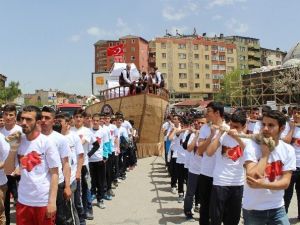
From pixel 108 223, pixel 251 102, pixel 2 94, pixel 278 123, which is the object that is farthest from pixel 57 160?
pixel 2 94

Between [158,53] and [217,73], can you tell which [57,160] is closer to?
[158,53]

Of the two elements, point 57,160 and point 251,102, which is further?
point 251,102

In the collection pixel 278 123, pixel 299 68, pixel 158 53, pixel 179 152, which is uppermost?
pixel 158 53

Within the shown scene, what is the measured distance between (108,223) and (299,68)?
45.3 metres

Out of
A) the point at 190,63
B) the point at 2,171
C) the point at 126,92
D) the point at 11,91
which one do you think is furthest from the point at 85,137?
the point at 190,63

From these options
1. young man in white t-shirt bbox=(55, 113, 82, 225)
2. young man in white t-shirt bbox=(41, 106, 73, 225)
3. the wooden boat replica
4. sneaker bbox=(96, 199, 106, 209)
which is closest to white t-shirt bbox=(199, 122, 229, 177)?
young man in white t-shirt bbox=(55, 113, 82, 225)

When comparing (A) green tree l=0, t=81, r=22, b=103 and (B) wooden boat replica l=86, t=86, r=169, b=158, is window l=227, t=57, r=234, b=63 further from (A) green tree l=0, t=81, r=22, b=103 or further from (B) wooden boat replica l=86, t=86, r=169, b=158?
(B) wooden boat replica l=86, t=86, r=169, b=158

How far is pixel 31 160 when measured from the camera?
4582 mm

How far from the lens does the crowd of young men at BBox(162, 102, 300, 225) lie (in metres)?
4.01

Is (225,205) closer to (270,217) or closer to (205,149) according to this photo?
(205,149)

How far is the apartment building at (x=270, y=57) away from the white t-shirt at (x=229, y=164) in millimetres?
129138

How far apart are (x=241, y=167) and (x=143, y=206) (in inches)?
A: 169

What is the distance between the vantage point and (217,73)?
110438 millimetres

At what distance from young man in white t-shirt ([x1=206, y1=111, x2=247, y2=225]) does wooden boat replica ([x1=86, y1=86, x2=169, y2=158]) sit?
1558cm
